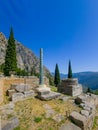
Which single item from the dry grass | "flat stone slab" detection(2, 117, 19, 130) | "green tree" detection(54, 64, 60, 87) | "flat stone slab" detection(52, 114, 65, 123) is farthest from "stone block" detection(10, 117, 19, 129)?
"green tree" detection(54, 64, 60, 87)

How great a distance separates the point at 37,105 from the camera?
38.3 feet

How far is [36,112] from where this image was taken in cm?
1027

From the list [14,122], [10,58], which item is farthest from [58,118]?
[10,58]

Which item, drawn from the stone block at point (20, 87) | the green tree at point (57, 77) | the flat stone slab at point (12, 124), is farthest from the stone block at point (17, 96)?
the green tree at point (57, 77)

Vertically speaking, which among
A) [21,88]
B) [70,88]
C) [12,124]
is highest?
[21,88]

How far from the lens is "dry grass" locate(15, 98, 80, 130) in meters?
8.62

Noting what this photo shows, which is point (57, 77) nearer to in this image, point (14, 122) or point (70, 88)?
point (70, 88)

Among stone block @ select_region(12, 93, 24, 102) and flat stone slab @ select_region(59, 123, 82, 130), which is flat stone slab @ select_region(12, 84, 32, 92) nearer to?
stone block @ select_region(12, 93, 24, 102)

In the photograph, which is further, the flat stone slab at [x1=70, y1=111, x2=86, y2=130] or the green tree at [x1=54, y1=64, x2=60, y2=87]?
the green tree at [x1=54, y1=64, x2=60, y2=87]

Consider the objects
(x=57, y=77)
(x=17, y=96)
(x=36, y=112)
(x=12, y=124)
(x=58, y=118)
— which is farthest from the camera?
(x=57, y=77)

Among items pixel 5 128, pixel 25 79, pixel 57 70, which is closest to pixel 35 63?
pixel 57 70

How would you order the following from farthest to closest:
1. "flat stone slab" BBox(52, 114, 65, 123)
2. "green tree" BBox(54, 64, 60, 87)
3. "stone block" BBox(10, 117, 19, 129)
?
"green tree" BBox(54, 64, 60, 87)
"flat stone slab" BBox(52, 114, 65, 123)
"stone block" BBox(10, 117, 19, 129)

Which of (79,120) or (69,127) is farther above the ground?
(79,120)

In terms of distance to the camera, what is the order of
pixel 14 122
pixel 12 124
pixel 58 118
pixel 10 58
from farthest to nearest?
pixel 10 58
pixel 58 118
pixel 14 122
pixel 12 124
